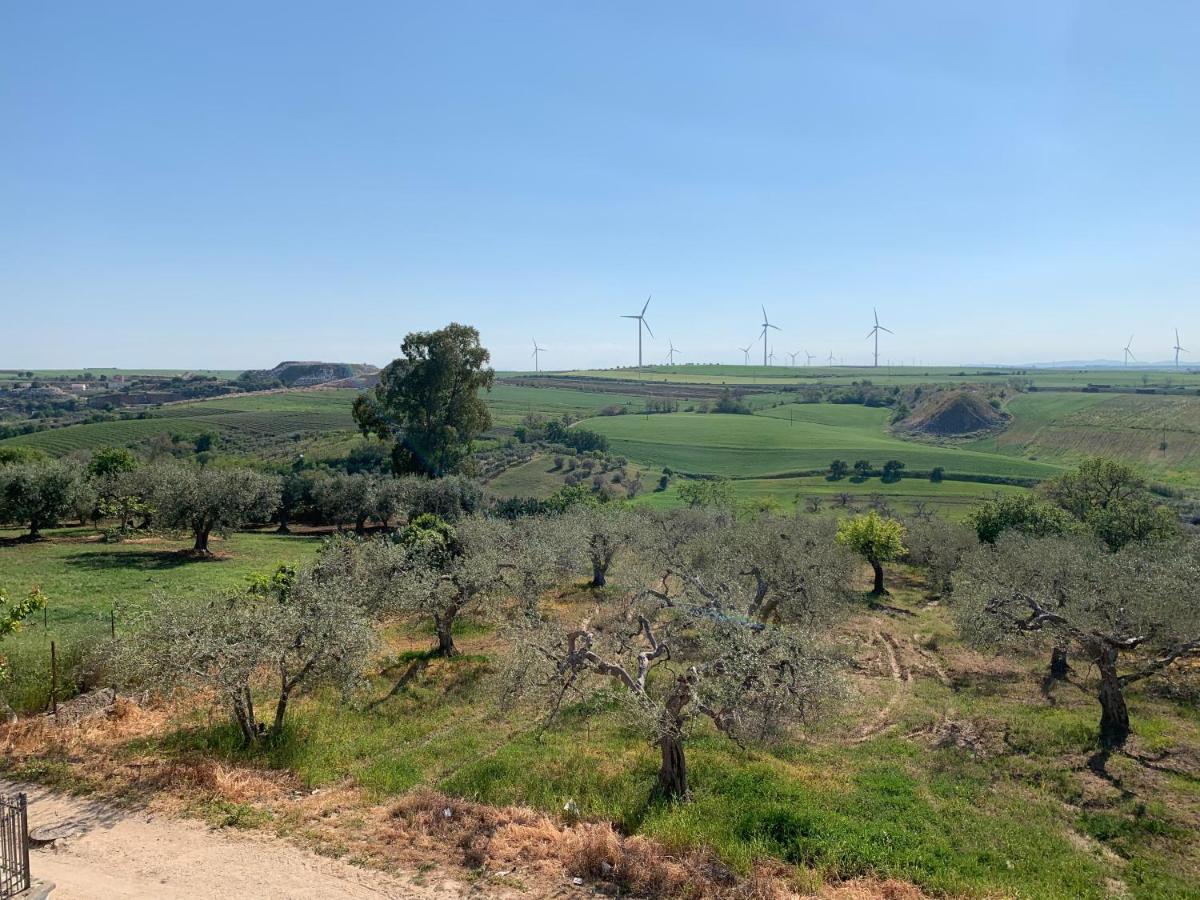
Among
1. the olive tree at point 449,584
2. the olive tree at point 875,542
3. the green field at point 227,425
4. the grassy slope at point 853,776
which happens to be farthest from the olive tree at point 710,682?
the green field at point 227,425

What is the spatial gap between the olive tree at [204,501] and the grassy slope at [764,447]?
69.2 m

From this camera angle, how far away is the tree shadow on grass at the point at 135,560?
139ft

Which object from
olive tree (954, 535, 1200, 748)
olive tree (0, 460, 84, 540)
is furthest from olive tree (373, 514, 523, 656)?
olive tree (0, 460, 84, 540)

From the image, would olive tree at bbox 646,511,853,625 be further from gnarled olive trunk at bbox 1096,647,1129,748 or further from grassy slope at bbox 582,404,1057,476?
grassy slope at bbox 582,404,1057,476

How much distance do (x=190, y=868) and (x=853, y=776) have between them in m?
17.3

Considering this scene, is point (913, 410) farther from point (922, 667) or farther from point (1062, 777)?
point (1062, 777)

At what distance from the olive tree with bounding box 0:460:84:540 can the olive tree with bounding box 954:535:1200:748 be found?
6259 centimetres

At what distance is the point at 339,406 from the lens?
16388cm

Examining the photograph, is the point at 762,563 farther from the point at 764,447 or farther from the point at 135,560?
the point at 764,447

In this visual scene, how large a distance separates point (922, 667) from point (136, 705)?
33.1 m

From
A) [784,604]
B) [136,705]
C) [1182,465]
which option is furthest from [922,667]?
[1182,465]

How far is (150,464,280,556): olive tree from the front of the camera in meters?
47.1

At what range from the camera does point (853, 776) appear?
65.5 feet

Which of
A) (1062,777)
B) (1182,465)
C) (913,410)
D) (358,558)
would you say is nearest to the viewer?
(1062,777)
